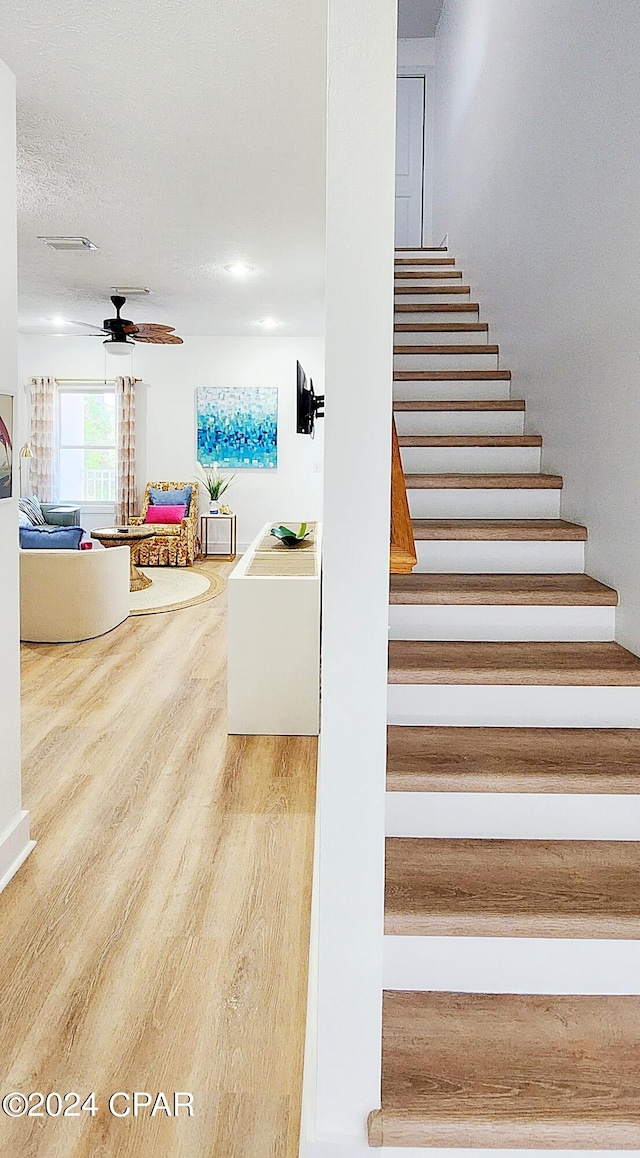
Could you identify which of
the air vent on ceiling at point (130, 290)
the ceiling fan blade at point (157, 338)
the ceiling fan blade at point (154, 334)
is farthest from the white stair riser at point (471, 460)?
the air vent on ceiling at point (130, 290)

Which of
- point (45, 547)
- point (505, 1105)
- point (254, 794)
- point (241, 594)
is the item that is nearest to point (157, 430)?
point (45, 547)

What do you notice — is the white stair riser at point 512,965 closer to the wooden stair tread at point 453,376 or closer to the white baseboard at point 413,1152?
the white baseboard at point 413,1152

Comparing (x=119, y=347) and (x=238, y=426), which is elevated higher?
(x=119, y=347)

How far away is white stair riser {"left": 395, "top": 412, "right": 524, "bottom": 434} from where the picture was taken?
13.2ft

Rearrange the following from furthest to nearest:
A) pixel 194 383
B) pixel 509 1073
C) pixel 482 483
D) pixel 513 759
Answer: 1. pixel 194 383
2. pixel 482 483
3. pixel 513 759
4. pixel 509 1073

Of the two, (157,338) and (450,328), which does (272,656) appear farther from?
(157,338)

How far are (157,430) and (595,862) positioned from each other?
9.08 metres

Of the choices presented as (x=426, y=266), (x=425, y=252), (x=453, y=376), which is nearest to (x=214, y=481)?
(x=425, y=252)

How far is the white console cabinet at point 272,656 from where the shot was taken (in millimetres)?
4320

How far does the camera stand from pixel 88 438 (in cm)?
1056

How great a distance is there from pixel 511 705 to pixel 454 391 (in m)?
2.20

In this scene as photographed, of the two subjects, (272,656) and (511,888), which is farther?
(272,656)

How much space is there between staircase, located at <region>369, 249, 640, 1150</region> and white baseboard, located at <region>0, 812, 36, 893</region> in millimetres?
1359

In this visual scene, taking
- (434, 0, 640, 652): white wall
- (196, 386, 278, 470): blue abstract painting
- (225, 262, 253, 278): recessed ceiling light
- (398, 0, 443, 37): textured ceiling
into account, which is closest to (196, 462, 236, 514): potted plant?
(196, 386, 278, 470): blue abstract painting
